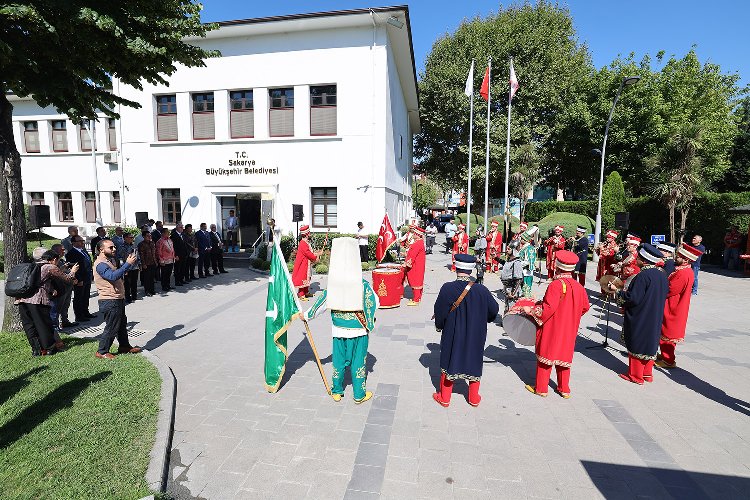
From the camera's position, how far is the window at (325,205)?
1753cm

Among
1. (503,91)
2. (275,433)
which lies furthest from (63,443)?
(503,91)

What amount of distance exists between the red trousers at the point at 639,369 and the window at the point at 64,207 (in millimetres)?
25510

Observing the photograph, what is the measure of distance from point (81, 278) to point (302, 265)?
4996 millimetres

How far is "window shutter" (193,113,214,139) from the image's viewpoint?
1784cm

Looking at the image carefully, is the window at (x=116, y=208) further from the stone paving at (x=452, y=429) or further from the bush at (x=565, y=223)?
the bush at (x=565, y=223)

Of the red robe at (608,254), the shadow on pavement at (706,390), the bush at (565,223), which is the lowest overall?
the shadow on pavement at (706,390)

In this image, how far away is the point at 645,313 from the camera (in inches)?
215

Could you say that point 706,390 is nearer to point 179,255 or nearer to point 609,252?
point 609,252

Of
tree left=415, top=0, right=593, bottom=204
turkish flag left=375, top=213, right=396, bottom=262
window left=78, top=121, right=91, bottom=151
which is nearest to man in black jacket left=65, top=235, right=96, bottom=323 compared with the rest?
turkish flag left=375, top=213, right=396, bottom=262

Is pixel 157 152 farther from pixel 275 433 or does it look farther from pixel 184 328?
pixel 275 433

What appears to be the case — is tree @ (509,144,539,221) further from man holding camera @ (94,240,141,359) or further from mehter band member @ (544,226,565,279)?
man holding camera @ (94,240,141,359)

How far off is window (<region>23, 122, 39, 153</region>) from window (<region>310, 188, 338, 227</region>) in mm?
16183

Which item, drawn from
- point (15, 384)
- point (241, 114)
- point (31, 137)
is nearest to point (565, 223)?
point (241, 114)

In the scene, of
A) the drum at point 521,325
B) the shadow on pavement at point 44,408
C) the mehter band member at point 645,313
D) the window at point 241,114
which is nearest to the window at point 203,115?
the window at point 241,114
